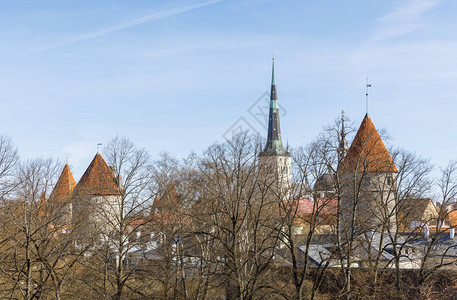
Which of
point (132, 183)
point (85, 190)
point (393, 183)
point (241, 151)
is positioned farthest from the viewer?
point (85, 190)

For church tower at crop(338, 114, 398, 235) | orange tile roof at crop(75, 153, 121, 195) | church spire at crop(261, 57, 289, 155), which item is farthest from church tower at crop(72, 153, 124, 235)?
church spire at crop(261, 57, 289, 155)

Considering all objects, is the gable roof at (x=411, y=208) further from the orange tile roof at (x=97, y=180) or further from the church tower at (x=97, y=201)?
the orange tile roof at (x=97, y=180)

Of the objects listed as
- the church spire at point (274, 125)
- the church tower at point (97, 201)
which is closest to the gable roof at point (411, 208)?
the church tower at point (97, 201)

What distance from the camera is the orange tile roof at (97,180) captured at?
128 ft

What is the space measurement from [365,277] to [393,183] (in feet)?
17.5

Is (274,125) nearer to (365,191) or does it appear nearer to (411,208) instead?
(365,191)

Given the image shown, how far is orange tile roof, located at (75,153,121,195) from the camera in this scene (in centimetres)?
3903

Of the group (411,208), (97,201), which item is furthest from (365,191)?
(97,201)

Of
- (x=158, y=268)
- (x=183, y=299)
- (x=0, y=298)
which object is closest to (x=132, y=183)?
(x=158, y=268)

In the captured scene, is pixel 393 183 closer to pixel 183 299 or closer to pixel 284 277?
pixel 284 277

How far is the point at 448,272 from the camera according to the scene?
2886 centimetres

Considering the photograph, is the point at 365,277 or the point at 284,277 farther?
the point at 284,277

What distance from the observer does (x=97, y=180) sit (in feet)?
153

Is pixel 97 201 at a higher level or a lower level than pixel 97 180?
lower
